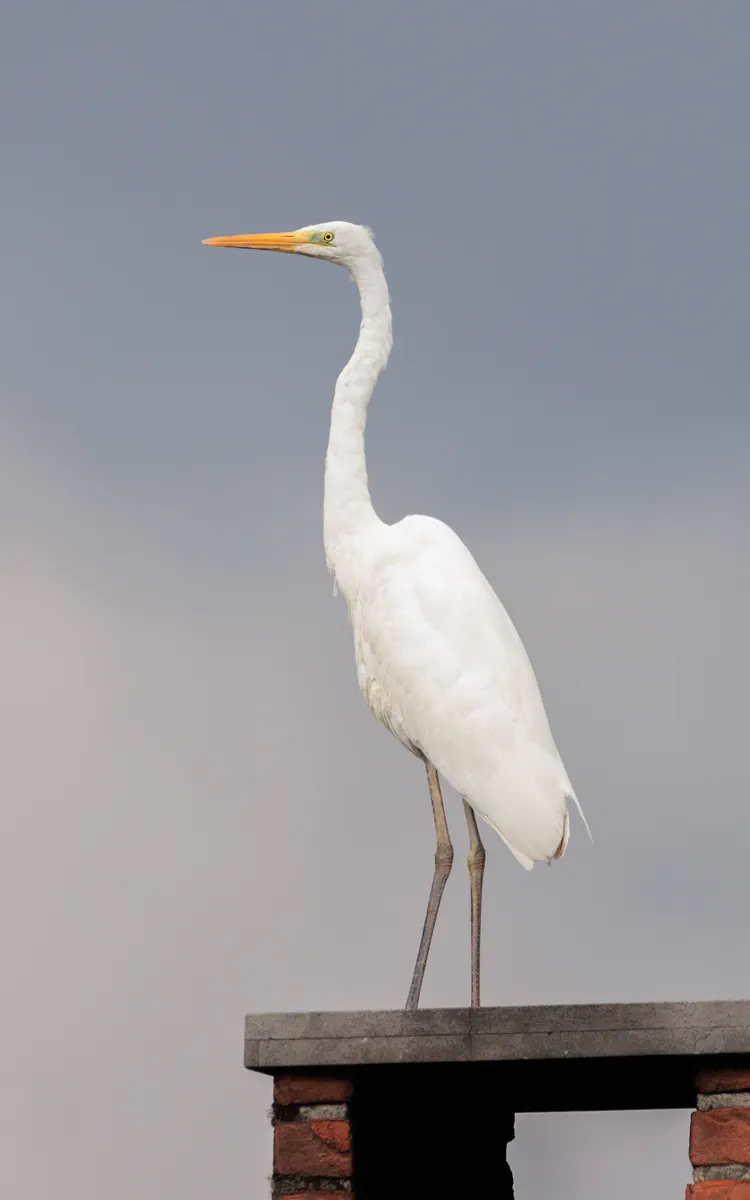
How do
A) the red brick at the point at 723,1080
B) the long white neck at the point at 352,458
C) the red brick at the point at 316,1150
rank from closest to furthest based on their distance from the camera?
the red brick at the point at 723,1080
the red brick at the point at 316,1150
the long white neck at the point at 352,458

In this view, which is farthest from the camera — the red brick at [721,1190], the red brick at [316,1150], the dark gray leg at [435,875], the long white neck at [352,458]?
Result: the long white neck at [352,458]

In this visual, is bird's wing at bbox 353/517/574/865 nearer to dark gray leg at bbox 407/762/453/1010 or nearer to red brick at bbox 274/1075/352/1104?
dark gray leg at bbox 407/762/453/1010

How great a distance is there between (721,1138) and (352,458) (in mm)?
3993

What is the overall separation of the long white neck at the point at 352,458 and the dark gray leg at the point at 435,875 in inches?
42.2

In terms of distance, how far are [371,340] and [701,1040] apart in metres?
4.26

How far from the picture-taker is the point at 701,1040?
5.68m

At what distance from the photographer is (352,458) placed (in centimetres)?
869

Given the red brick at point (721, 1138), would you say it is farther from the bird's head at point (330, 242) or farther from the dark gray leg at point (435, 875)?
the bird's head at point (330, 242)

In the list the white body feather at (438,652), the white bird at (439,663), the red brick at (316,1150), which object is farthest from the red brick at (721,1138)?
the white body feather at (438,652)

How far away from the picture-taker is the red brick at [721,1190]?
5625mm

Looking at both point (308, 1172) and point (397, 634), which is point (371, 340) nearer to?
point (397, 634)

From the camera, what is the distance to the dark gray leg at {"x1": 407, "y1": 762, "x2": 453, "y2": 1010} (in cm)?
746

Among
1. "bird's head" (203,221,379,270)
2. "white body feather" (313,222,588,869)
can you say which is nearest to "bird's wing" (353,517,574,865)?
"white body feather" (313,222,588,869)

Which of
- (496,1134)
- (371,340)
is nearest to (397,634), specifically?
(371,340)
